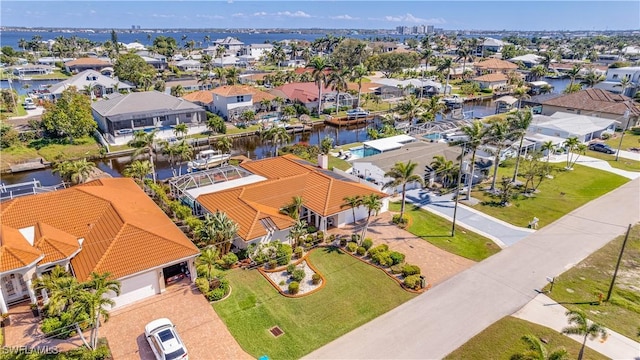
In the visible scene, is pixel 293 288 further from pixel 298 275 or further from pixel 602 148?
pixel 602 148

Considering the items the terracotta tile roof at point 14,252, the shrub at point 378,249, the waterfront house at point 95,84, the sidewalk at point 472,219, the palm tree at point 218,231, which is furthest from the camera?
the waterfront house at point 95,84

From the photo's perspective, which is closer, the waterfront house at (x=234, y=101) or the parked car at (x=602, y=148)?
the parked car at (x=602, y=148)

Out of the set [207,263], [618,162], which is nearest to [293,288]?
[207,263]

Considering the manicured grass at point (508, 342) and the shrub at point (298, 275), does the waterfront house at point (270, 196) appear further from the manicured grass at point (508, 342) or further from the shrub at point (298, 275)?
the manicured grass at point (508, 342)

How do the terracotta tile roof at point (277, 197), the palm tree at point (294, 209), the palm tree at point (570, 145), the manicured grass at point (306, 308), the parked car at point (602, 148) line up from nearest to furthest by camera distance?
the manicured grass at point (306, 308) < the terracotta tile roof at point (277, 197) < the palm tree at point (294, 209) < the palm tree at point (570, 145) < the parked car at point (602, 148)

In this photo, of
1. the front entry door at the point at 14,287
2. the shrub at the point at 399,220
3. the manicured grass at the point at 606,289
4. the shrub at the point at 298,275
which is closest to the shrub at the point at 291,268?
the shrub at the point at 298,275
